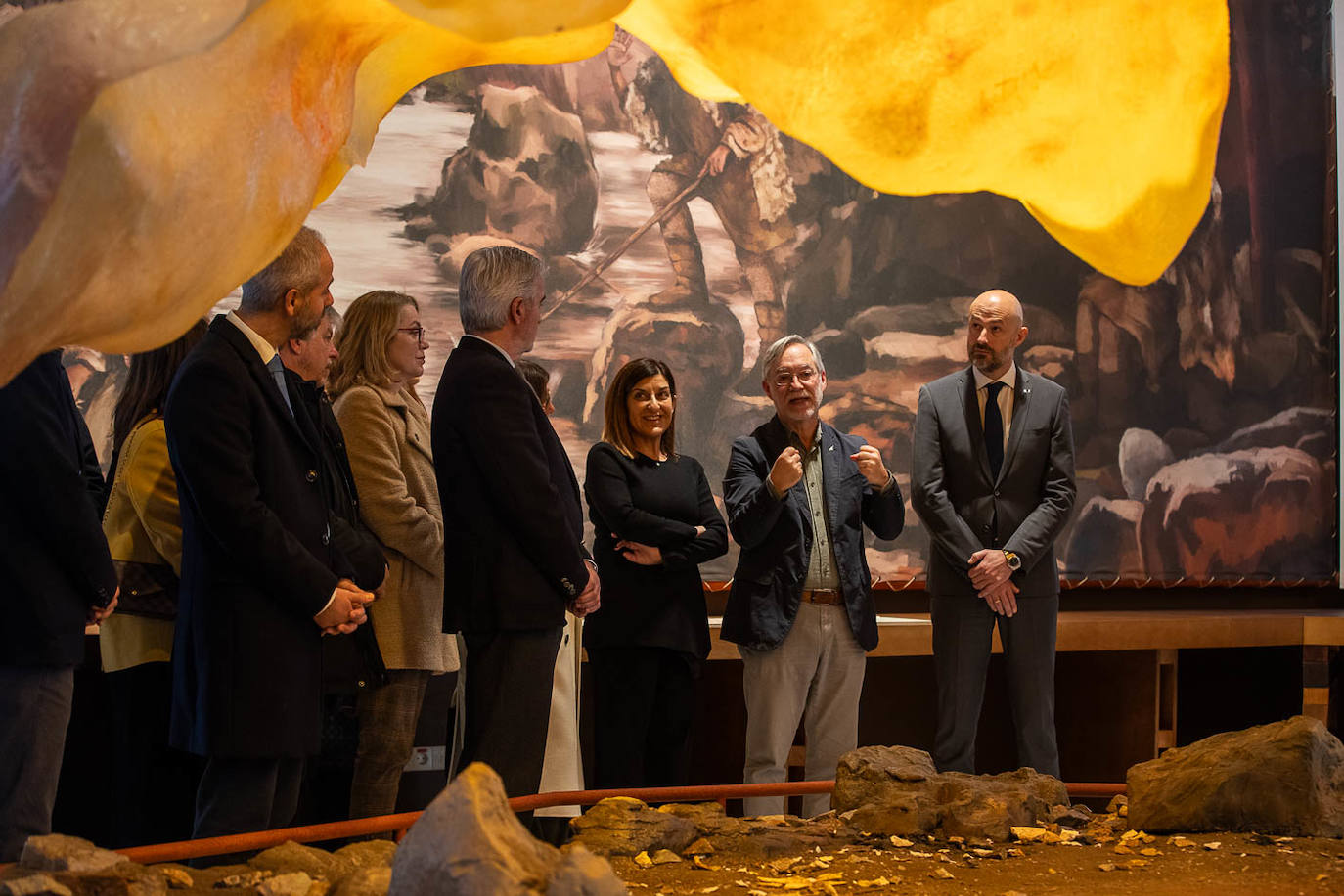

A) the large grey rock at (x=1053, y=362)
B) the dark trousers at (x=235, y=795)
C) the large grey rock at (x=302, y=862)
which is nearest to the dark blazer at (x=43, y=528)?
the dark trousers at (x=235, y=795)

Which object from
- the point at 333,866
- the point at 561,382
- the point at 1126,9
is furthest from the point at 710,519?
the point at 1126,9

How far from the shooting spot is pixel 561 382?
570 cm

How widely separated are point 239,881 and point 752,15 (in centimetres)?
152

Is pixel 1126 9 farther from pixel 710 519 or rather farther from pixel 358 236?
pixel 358 236

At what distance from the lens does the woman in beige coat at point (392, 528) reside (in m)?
3.53

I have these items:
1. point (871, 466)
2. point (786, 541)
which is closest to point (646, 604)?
point (786, 541)

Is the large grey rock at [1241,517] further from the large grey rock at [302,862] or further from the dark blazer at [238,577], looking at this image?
the large grey rock at [302,862]

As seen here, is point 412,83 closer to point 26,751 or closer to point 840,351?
point 26,751

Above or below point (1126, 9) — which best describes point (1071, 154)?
below

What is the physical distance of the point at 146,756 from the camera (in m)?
3.33

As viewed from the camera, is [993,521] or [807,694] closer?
[807,694]

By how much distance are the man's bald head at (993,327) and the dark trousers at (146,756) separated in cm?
258

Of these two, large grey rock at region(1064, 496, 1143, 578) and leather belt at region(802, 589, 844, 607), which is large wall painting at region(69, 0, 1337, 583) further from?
leather belt at region(802, 589, 844, 607)

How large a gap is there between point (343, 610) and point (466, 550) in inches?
21.5
